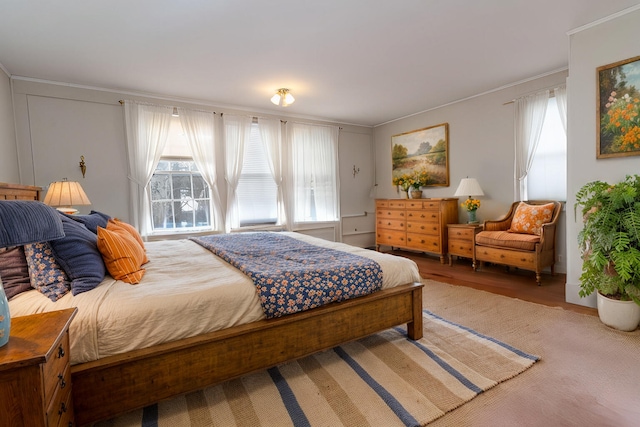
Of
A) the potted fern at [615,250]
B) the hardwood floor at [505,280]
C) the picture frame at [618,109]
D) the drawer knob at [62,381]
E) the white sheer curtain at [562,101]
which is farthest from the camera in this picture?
the white sheer curtain at [562,101]

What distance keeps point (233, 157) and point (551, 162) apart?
4413 millimetres

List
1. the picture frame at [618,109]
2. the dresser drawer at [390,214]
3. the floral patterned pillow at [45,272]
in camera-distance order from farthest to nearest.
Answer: the dresser drawer at [390,214] < the picture frame at [618,109] < the floral patterned pillow at [45,272]

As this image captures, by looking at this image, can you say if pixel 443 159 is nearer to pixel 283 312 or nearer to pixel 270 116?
pixel 270 116

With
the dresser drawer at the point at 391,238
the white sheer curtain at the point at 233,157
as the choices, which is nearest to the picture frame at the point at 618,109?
the dresser drawer at the point at 391,238

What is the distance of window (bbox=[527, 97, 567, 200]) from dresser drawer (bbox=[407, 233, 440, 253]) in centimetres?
143

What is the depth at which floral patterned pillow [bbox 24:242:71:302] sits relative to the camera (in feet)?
4.75

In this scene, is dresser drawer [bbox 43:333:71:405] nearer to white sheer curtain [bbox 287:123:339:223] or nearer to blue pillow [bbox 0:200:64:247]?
blue pillow [bbox 0:200:64:247]

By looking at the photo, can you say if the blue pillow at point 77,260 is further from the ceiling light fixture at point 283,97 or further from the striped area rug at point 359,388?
the ceiling light fixture at point 283,97

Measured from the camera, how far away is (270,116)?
4941 millimetres

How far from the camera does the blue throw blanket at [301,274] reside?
1664mm

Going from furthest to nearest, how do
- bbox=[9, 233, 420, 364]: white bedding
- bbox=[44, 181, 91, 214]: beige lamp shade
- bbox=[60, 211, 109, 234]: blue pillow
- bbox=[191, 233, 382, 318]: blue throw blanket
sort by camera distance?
1. bbox=[44, 181, 91, 214]: beige lamp shade
2. bbox=[60, 211, 109, 234]: blue pillow
3. bbox=[191, 233, 382, 318]: blue throw blanket
4. bbox=[9, 233, 420, 364]: white bedding

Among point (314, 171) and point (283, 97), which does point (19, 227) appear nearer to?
point (283, 97)

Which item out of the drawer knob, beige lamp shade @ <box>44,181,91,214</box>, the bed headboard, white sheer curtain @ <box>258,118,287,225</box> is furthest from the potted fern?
beige lamp shade @ <box>44,181,91,214</box>

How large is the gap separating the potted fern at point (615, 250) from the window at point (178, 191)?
14.7ft
